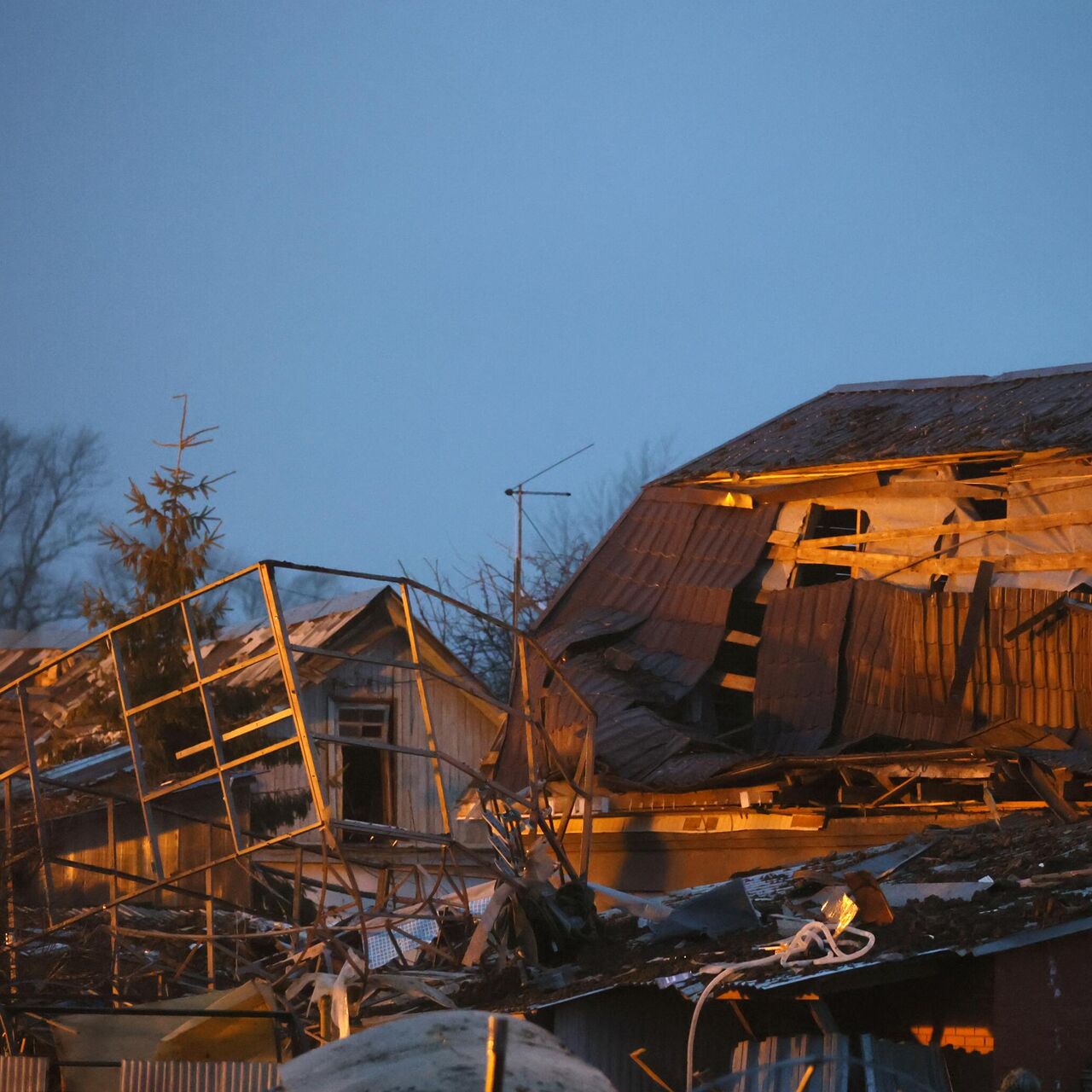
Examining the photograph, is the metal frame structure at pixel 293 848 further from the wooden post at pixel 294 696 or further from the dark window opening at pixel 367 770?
the dark window opening at pixel 367 770

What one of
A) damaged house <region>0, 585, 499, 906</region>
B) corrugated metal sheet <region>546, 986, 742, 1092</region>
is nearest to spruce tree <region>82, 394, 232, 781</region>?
damaged house <region>0, 585, 499, 906</region>

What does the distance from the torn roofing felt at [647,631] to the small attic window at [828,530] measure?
1.71 feet

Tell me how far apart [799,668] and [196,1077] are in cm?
996

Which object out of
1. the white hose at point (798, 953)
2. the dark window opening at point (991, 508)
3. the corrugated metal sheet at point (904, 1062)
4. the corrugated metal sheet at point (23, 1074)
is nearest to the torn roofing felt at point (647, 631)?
the dark window opening at point (991, 508)

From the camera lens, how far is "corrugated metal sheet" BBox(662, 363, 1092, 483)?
17.1m

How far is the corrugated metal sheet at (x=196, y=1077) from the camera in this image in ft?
27.6

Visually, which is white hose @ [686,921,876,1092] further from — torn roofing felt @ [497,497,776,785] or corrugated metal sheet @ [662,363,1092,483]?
corrugated metal sheet @ [662,363,1092,483]

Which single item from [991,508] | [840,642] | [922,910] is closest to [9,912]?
[922,910]

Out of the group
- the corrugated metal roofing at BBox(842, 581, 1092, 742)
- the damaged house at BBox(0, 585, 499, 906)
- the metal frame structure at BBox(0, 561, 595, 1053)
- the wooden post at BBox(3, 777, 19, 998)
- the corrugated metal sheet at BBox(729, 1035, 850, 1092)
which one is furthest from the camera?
the damaged house at BBox(0, 585, 499, 906)

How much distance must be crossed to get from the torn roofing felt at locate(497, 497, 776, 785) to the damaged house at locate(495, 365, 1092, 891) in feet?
0.09

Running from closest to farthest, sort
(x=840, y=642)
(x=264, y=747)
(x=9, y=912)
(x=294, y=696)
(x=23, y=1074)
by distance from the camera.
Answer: (x=23, y=1074)
(x=294, y=696)
(x=9, y=912)
(x=840, y=642)
(x=264, y=747)

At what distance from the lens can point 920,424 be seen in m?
18.5

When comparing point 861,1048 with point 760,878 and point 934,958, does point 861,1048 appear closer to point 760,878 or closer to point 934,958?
point 934,958

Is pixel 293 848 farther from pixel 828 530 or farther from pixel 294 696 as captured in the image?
pixel 828 530
